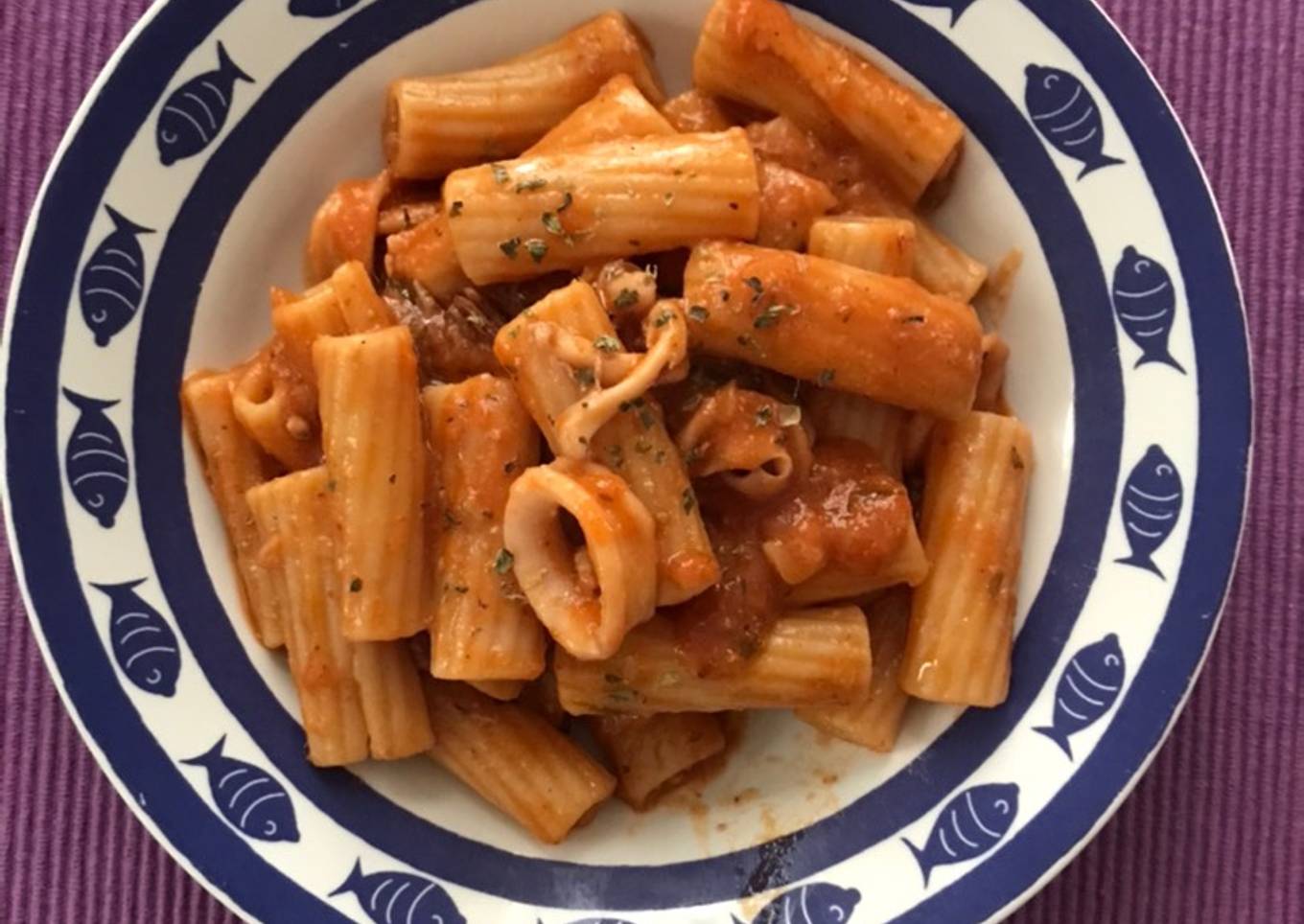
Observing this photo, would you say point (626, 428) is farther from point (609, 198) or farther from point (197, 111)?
point (197, 111)

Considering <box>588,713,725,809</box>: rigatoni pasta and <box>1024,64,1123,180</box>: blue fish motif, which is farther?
<box>588,713,725,809</box>: rigatoni pasta

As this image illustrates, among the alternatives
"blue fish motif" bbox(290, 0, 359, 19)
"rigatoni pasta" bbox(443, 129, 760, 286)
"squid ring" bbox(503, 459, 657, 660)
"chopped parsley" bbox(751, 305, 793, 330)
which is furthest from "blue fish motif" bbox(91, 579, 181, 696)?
"chopped parsley" bbox(751, 305, 793, 330)

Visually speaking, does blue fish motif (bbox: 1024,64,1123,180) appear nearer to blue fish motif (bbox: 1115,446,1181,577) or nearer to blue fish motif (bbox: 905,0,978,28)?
blue fish motif (bbox: 905,0,978,28)

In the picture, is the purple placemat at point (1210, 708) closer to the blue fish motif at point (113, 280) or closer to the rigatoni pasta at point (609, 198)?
the blue fish motif at point (113, 280)

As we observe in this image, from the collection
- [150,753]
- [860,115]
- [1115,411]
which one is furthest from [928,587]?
[150,753]

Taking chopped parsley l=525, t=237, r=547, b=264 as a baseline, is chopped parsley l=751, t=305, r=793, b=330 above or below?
below

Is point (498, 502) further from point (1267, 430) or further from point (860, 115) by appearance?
point (1267, 430)

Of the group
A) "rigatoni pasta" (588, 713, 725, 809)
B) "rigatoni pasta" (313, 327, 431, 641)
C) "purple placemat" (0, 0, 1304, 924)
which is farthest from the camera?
"purple placemat" (0, 0, 1304, 924)
